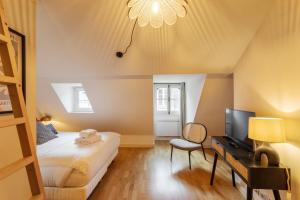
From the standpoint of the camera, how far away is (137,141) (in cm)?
480

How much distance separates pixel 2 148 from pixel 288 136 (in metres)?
2.50

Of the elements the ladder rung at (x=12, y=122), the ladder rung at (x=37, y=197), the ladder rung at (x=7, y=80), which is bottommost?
the ladder rung at (x=37, y=197)

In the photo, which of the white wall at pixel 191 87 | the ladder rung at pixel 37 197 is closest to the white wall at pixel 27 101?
the ladder rung at pixel 37 197

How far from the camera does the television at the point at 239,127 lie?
2.25 metres

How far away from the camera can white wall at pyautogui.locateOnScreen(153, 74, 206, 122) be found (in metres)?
3.80

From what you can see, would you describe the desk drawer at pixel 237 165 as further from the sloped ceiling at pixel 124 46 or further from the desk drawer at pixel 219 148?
the sloped ceiling at pixel 124 46

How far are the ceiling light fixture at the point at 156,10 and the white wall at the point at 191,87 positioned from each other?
7.19 ft

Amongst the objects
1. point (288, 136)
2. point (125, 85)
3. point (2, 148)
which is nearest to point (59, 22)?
point (125, 85)

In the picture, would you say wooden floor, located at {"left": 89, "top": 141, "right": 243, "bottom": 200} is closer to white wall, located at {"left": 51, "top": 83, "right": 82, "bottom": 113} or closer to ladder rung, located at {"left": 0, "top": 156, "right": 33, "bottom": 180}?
ladder rung, located at {"left": 0, "top": 156, "right": 33, "bottom": 180}

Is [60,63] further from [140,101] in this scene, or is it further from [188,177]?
[188,177]

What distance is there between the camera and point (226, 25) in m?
2.38

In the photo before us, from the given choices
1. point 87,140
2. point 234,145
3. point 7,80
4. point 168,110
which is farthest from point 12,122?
point 168,110

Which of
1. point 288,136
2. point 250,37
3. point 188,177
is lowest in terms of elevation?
point 188,177

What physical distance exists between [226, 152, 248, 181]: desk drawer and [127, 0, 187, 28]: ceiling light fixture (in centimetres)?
159
